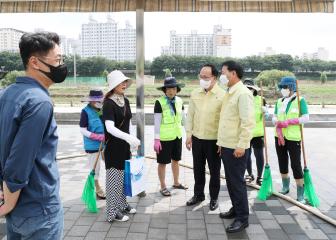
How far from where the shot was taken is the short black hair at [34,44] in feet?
6.86

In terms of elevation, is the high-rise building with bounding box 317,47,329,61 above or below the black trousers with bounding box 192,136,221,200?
above

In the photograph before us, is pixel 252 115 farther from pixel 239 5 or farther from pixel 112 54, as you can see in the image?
pixel 112 54

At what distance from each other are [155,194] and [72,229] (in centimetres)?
160

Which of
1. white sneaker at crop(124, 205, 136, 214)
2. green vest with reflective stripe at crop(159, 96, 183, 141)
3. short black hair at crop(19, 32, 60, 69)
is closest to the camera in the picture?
short black hair at crop(19, 32, 60, 69)

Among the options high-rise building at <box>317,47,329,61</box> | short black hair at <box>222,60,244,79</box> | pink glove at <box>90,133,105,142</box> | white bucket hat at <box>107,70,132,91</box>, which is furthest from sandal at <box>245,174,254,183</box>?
high-rise building at <box>317,47,329,61</box>

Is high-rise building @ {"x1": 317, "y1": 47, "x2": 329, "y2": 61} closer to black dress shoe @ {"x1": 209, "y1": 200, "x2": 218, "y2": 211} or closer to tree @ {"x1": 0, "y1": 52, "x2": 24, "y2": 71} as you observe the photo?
tree @ {"x1": 0, "y1": 52, "x2": 24, "y2": 71}

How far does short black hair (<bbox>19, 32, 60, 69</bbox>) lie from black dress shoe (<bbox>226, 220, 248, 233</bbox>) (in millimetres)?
2898

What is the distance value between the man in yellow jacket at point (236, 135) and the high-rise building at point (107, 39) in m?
113

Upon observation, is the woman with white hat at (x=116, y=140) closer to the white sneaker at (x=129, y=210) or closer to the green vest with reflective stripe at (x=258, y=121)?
the white sneaker at (x=129, y=210)

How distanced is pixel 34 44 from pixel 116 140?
2351 mm

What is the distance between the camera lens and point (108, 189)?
4.41m

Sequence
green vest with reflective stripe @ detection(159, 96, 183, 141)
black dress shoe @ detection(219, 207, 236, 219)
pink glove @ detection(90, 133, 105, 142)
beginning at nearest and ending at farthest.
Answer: black dress shoe @ detection(219, 207, 236, 219), pink glove @ detection(90, 133, 105, 142), green vest with reflective stripe @ detection(159, 96, 183, 141)

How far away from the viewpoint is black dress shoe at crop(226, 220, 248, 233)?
162 inches

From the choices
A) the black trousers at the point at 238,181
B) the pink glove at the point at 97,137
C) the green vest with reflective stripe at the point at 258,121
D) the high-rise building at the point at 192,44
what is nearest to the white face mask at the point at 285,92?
the green vest with reflective stripe at the point at 258,121
